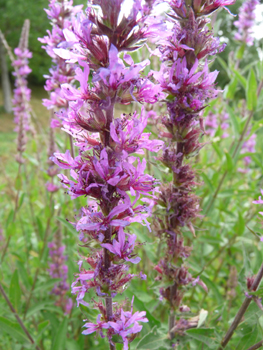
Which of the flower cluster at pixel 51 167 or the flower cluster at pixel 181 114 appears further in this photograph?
the flower cluster at pixel 51 167

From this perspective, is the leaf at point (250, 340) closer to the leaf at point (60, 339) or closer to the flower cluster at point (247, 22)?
the leaf at point (60, 339)

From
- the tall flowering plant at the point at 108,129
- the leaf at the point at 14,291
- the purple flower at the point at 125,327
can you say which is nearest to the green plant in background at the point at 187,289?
the leaf at the point at 14,291

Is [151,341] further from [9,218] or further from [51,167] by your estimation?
[51,167]

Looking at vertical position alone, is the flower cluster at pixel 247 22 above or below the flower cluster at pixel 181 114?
above

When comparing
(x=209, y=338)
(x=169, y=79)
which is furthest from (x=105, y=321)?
(x=169, y=79)

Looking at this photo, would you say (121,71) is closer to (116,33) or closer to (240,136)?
(116,33)

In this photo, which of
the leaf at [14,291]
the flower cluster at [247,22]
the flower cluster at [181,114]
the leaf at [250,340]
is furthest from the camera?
the flower cluster at [247,22]
